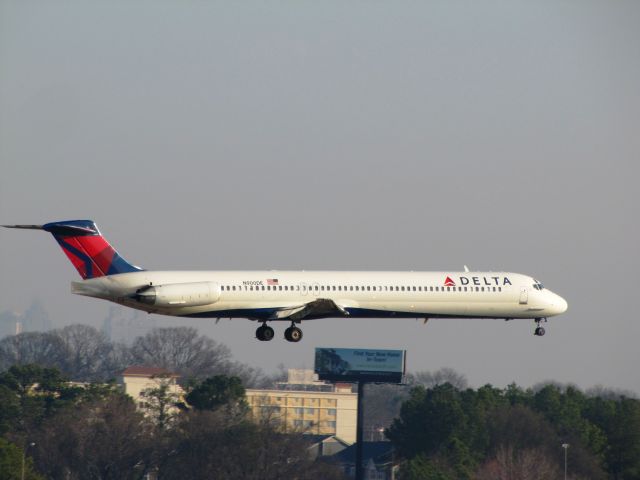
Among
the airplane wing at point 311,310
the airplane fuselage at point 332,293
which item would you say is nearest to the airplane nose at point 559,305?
the airplane fuselage at point 332,293

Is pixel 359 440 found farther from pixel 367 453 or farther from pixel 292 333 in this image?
pixel 292 333

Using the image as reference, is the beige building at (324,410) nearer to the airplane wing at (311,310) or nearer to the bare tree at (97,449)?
the bare tree at (97,449)

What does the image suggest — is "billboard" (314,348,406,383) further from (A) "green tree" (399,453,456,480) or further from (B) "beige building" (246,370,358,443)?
(B) "beige building" (246,370,358,443)

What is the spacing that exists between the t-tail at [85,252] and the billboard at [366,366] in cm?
5451

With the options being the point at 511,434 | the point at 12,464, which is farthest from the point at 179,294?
the point at 511,434

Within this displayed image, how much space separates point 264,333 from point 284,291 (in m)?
3.31

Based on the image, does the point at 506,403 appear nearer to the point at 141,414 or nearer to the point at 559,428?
the point at 559,428

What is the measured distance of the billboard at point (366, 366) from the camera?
123m

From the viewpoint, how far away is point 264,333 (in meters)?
74.0

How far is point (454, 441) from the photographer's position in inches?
4476

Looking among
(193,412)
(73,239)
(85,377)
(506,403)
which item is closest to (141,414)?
(193,412)

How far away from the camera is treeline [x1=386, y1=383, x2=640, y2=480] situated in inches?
4323

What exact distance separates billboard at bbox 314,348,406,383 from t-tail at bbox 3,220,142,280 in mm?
54507

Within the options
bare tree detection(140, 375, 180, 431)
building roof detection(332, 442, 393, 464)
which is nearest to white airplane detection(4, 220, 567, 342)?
bare tree detection(140, 375, 180, 431)
